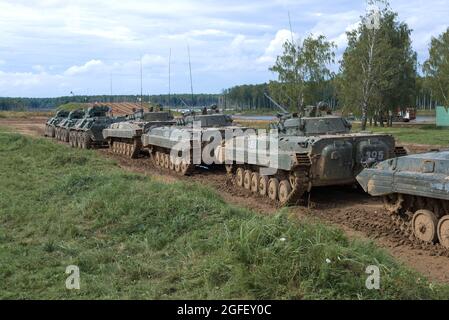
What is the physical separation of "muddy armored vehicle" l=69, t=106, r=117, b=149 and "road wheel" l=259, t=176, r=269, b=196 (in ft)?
50.5

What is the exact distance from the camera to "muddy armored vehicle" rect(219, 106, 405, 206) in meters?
12.4

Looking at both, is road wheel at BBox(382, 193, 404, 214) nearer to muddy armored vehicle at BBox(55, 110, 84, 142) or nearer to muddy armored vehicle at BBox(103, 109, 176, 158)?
muddy armored vehicle at BBox(103, 109, 176, 158)

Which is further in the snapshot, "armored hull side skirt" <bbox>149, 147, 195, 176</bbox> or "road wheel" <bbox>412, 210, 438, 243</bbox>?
"armored hull side skirt" <bbox>149, 147, 195, 176</bbox>

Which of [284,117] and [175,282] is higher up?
[284,117]

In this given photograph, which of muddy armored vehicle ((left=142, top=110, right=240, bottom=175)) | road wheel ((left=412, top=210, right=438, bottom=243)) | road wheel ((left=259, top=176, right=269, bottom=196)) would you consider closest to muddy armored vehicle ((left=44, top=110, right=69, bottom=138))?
muddy armored vehicle ((left=142, top=110, right=240, bottom=175))

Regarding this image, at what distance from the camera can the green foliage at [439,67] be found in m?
41.5

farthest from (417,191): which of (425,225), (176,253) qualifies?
(176,253)

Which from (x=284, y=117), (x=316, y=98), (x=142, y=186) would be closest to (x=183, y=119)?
(x=284, y=117)

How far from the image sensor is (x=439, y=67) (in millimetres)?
42406

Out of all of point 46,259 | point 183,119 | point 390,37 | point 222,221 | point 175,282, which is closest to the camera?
point 175,282

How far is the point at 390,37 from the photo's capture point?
140ft

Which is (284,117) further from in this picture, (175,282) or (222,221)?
(175,282)

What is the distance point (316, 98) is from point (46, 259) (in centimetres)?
3182
